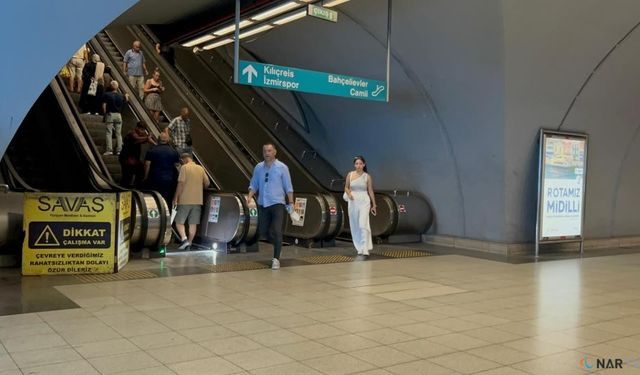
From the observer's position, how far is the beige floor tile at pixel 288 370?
154 inches

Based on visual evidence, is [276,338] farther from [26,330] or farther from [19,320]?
[19,320]

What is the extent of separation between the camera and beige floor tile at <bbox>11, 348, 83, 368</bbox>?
3.99 meters

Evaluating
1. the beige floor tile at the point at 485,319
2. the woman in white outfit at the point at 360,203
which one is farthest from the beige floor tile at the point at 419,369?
the woman in white outfit at the point at 360,203

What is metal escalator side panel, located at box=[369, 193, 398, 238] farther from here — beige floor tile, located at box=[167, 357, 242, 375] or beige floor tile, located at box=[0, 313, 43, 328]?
beige floor tile, located at box=[167, 357, 242, 375]

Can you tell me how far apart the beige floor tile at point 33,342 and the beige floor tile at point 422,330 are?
2.72m

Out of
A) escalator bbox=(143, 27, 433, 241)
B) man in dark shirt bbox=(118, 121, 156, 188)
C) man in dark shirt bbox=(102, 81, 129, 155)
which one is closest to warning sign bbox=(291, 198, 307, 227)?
escalator bbox=(143, 27, 433, 241)

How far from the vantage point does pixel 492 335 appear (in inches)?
199

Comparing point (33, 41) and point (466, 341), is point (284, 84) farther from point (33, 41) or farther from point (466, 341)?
point (466, 341)

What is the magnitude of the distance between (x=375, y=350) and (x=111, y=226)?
425 centimetres

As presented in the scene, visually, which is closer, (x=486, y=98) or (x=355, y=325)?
(x=355, y=325)

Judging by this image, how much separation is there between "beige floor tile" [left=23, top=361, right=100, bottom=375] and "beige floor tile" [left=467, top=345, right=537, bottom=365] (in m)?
2.71

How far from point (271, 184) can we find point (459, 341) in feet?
13.5

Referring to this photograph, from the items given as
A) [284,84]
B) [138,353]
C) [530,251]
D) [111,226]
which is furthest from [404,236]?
[138,353]

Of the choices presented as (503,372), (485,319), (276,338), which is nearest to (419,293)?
(485,319)
